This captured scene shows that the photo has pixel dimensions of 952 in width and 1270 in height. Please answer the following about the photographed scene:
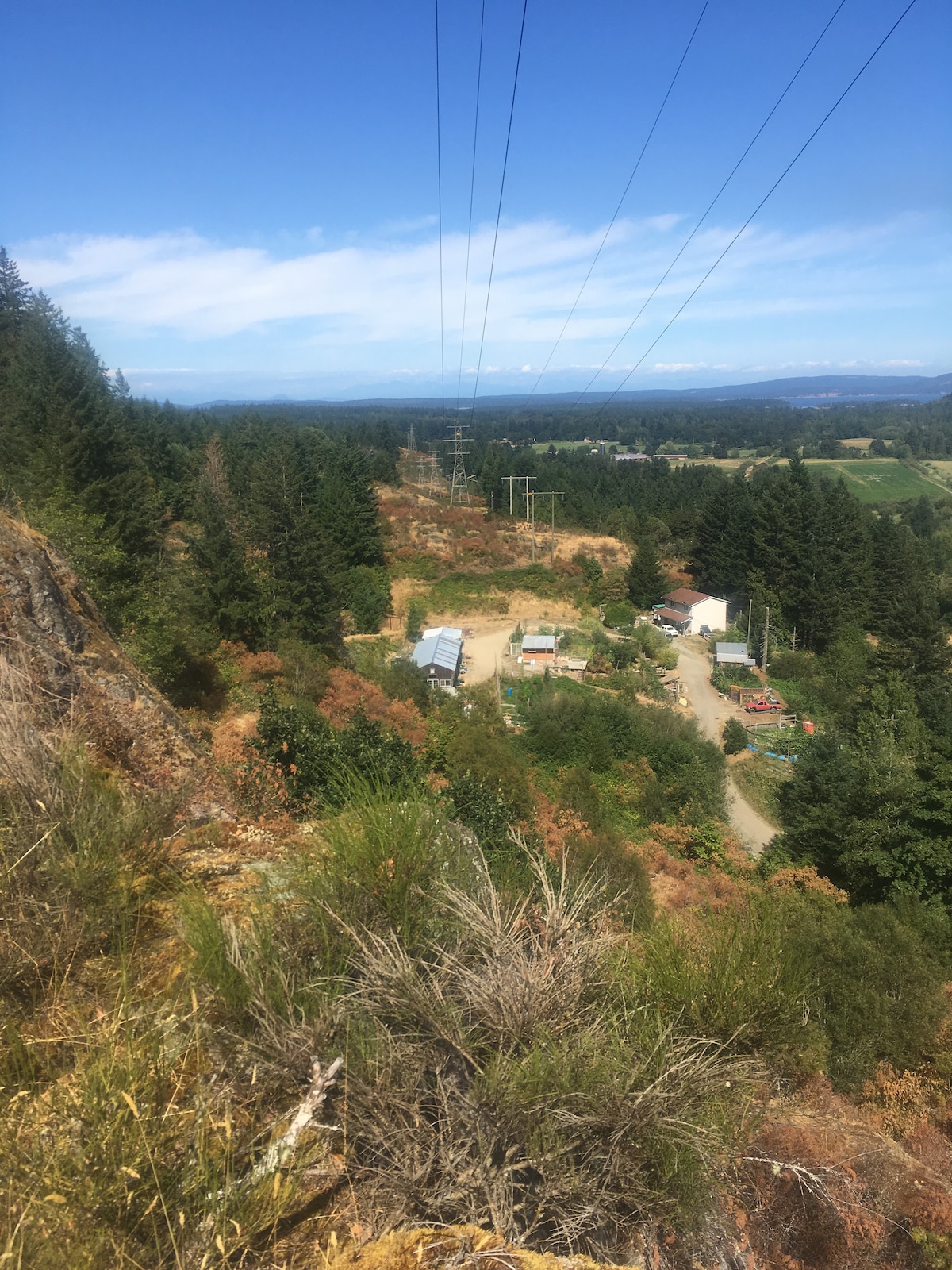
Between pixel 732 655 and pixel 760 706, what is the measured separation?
587 cm

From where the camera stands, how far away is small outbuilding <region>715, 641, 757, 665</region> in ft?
119

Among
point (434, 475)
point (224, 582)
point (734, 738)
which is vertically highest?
point (434, 475)

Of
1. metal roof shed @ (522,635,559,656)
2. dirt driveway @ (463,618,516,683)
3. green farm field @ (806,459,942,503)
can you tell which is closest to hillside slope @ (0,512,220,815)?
dirt driveway @ (463,618,516,683)

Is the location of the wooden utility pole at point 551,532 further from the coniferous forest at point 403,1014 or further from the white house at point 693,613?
the coniferous forest at point 403,1014

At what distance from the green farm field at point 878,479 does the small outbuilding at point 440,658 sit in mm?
73009

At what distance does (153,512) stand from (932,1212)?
25.4m

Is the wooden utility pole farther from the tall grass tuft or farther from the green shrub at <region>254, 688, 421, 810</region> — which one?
the tall grass tuft

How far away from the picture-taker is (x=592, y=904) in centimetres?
370

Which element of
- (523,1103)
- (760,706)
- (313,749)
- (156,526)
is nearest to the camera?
(523,1103)

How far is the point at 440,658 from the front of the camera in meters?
29.1

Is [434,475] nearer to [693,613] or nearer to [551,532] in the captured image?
[551,532]

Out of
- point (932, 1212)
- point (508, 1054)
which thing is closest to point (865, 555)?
point (932, 1212)

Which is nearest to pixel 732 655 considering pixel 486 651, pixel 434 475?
pixel 486 651

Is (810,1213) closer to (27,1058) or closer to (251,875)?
(251,875)
